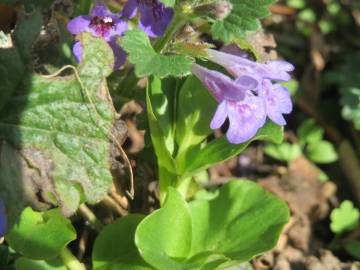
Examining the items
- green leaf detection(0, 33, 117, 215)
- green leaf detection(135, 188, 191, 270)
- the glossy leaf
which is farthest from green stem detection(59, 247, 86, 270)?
the glossy leaf

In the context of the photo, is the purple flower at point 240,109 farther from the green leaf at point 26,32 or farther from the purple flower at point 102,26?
the green leaf at point 26,32

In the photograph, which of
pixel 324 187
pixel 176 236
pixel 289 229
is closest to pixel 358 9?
pixel 324 187

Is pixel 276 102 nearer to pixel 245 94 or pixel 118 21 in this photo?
pixel 245 94

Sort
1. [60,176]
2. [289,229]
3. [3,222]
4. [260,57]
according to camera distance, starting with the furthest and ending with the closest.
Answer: [289,229] → [260,57] → [60,176] → [3,222]

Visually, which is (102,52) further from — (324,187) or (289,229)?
(324,187)

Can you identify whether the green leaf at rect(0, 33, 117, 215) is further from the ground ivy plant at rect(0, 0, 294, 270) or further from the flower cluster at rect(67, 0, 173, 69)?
the flower cluster at rect(67, 0, 173, 69)

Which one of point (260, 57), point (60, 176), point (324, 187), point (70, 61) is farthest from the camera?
point (324, 187)
